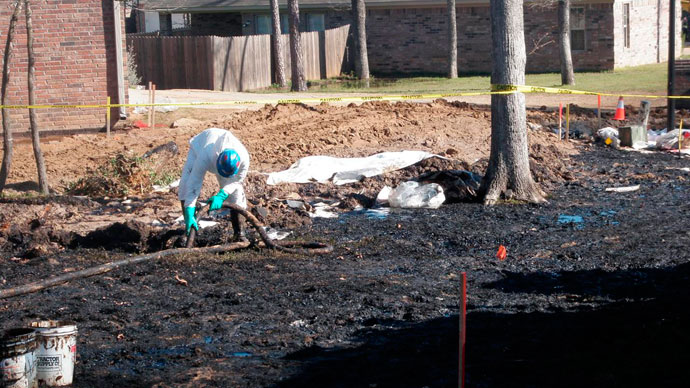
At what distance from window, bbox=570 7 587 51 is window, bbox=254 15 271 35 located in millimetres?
13660

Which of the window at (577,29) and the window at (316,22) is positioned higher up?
the window at (316,22)

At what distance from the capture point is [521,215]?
43.0 ft

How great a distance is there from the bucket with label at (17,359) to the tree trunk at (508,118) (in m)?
8.82

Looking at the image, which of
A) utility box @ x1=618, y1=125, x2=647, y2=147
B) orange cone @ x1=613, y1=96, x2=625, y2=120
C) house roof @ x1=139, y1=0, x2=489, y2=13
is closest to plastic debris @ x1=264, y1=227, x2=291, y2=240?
utility box @ x1=618, y1=125, x2=647, y2=147

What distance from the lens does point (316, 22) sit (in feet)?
130

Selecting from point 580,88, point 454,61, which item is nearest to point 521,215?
point 580,88

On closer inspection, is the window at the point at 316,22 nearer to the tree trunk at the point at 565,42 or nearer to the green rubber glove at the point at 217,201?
the tree trunk at the point at 565,42

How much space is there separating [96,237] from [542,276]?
18.3 feet

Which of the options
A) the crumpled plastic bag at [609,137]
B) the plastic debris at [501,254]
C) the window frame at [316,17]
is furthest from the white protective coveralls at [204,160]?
the window frame at [316,17]

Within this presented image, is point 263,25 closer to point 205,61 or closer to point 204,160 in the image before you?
point 205,61

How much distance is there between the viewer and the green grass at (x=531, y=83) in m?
28.7

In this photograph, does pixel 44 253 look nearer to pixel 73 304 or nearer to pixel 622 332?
pixel 73 304

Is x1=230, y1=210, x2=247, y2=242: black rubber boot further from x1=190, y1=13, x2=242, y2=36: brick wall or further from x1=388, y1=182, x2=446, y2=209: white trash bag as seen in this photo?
x1=190, y1=13, x2=242, y2=36: brick wall

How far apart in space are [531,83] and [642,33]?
27.6 ft
